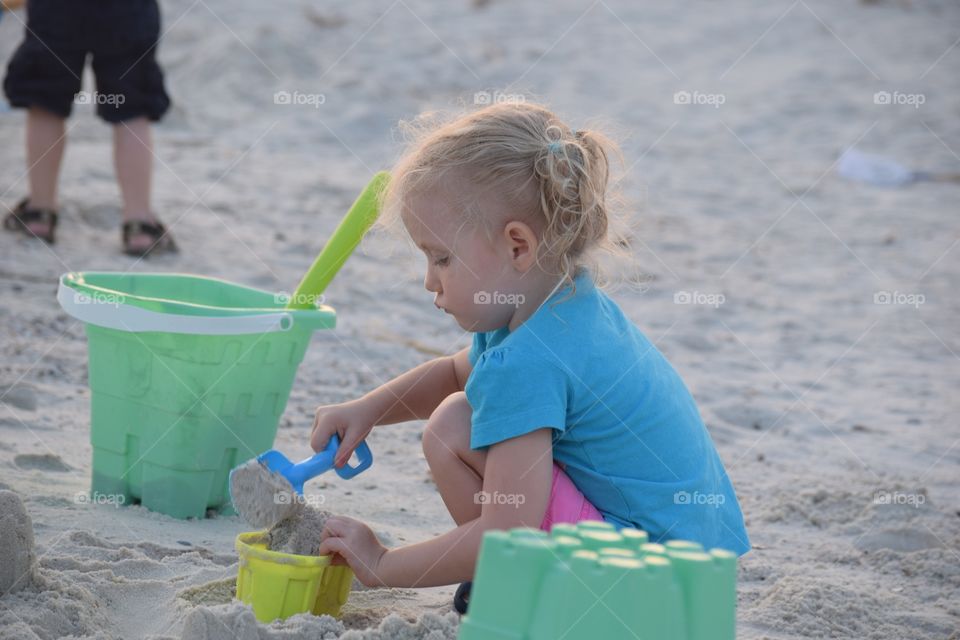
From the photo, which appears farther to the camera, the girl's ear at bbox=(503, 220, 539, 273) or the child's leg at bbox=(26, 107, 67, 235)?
the child's leg at bbox=(26, 107, 67, 235)

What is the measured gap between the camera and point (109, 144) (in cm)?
550

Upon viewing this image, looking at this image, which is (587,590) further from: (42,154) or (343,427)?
(42,154)

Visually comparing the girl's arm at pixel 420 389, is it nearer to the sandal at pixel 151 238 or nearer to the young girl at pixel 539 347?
the young girl at pixel 539 347

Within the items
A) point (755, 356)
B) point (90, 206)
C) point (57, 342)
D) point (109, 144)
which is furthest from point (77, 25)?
point (755, 356)

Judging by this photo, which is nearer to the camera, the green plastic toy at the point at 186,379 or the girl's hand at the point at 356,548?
the girl's hand at the point at 356,548

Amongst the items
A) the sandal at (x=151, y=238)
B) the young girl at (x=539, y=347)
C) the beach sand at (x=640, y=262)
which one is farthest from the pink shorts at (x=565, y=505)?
the sandal at (x=151, y=238)

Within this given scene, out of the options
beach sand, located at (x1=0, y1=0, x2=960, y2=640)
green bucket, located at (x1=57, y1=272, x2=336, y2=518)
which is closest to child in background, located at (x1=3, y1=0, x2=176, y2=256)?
beach sand, located at (x1=0, y1=0, x2=960, y2=640)

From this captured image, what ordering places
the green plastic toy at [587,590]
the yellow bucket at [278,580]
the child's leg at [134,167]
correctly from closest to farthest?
the green plastic toy at [587,590], the yellow bucket at [278,580], the child's leg at [134,167]

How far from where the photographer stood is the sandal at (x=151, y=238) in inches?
153

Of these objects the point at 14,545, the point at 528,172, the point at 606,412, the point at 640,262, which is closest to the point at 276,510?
the point at 14,545

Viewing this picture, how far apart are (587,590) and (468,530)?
42 cm

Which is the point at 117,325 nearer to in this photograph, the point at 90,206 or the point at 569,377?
the point at 569,377

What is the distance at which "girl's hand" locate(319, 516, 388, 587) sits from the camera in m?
1.70

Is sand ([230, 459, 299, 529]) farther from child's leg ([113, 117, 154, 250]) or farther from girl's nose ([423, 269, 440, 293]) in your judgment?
child's leg ([113, 117, 154, 250])
